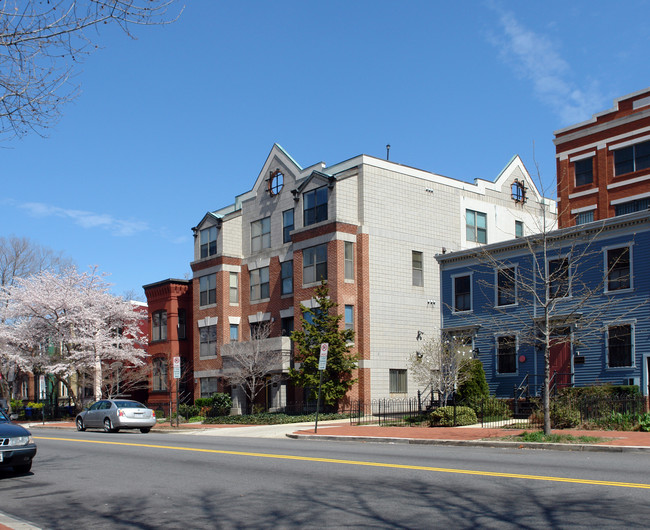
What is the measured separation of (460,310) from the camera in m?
33.5

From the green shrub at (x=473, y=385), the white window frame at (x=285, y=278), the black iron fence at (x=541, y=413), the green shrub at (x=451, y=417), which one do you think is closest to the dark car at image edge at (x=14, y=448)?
the black iron fence at (x=541, y=413)

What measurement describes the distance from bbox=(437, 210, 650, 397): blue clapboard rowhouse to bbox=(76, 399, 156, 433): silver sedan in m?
13.9

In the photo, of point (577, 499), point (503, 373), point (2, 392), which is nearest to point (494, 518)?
point (577, 499)

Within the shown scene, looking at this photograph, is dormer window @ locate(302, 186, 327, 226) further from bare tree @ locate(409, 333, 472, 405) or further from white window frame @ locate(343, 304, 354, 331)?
bare tree @ locate(409, 333, 472, 405)

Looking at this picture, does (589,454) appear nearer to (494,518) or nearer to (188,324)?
(494,518)

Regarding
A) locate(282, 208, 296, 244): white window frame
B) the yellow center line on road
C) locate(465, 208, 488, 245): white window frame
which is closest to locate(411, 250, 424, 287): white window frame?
locate(465, 208, 488, 245): white window frame

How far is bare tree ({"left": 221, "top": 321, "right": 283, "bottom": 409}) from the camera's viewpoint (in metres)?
38.6

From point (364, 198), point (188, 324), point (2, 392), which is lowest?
point (2, 392)

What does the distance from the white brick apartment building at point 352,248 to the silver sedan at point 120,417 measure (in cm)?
1009

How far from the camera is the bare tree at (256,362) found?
127 feet

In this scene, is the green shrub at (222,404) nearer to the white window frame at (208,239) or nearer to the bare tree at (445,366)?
the white window frame at (208,239)

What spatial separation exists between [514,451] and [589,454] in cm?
184

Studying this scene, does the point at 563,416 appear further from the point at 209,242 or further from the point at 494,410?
the point at 209,242

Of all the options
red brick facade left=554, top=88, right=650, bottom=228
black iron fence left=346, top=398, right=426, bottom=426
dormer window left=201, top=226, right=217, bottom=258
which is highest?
red brick facade left=554, top=88, right=650, bottom=228
